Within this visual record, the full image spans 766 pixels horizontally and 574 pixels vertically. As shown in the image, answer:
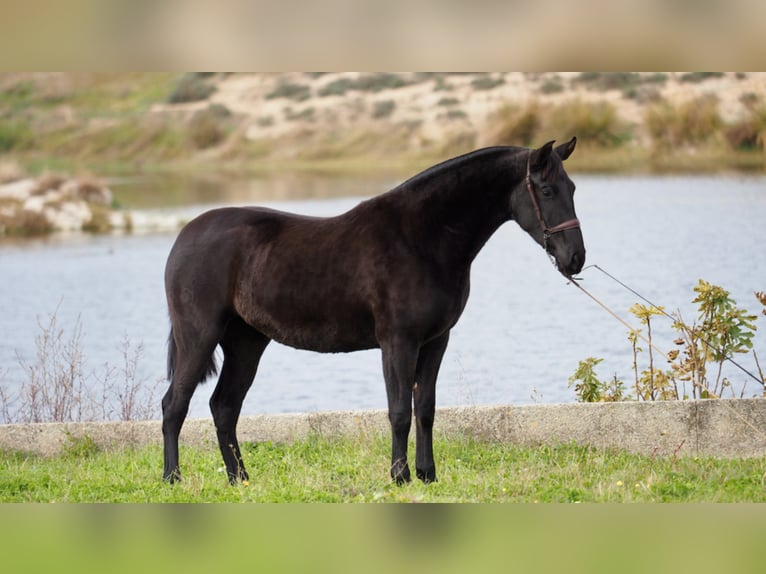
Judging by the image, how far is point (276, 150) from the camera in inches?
975

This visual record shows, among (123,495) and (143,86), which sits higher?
(143,86)

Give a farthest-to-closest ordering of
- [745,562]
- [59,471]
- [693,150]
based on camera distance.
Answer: [693,150], [59,471], [745,562]

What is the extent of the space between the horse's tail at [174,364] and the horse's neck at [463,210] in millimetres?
1514

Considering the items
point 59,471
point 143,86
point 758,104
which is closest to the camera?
point 59,471

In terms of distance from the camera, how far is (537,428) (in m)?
6.87

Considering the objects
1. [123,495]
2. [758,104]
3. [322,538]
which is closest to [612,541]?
[322,538]

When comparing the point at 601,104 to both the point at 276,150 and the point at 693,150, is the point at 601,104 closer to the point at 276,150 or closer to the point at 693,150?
the point at 693,150

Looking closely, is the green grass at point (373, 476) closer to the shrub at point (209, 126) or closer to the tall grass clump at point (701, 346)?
the tall grass clump at point (701, 346)

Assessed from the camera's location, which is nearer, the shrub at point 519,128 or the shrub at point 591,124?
the shrub at point 591,124

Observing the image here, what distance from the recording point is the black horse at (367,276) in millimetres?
5652

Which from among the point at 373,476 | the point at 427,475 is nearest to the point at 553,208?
the point at 427,475

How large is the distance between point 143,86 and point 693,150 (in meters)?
14.4

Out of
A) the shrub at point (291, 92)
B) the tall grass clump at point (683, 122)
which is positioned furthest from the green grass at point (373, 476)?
the shrub at point (291, 92)

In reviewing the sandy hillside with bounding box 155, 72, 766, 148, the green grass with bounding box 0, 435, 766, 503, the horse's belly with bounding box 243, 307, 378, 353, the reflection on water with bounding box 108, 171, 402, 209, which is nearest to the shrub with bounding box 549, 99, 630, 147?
the sandy hillside with bounding box 155, 72, 766, 148
